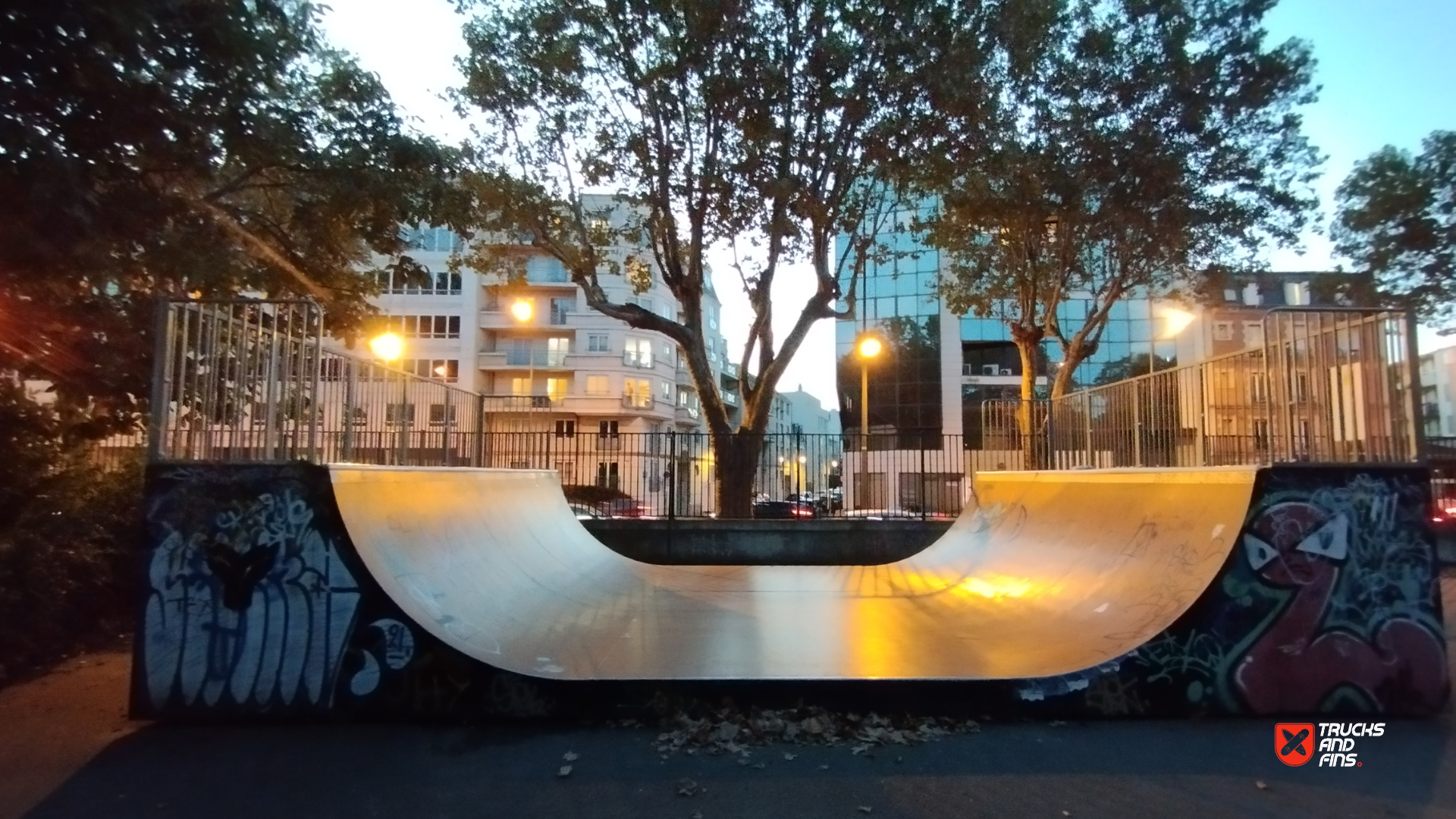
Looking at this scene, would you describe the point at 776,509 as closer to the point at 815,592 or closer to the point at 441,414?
the point at 815,592

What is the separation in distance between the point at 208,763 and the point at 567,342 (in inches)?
1824

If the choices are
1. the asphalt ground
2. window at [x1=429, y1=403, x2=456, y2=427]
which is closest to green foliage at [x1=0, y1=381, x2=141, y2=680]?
the asphalt ground

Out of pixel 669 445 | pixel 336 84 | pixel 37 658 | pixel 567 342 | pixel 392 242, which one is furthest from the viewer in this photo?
pixel 567 342

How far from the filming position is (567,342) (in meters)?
50.4

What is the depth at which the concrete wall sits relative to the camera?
15.5 metres

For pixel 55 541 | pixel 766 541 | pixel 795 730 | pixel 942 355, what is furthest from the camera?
pixel 942 355

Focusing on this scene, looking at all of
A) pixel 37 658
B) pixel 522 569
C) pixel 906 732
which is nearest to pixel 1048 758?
pixel 906 732

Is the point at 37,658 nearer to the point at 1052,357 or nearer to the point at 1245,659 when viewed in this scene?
the point at 1245,659

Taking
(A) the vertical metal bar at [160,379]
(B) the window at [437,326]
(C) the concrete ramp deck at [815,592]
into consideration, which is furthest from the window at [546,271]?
(A) the vertical metal bar at [160,379]

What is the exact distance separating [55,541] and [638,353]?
44089 millimetres

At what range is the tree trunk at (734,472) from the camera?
17.1 m

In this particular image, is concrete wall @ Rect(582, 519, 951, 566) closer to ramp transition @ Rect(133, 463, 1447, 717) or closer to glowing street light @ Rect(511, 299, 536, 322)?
ramp transition @ Rect(133, 463, 1447, 717)

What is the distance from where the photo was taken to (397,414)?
380 inches

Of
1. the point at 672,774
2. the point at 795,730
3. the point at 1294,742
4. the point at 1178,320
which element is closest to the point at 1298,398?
the point at 1294,742
